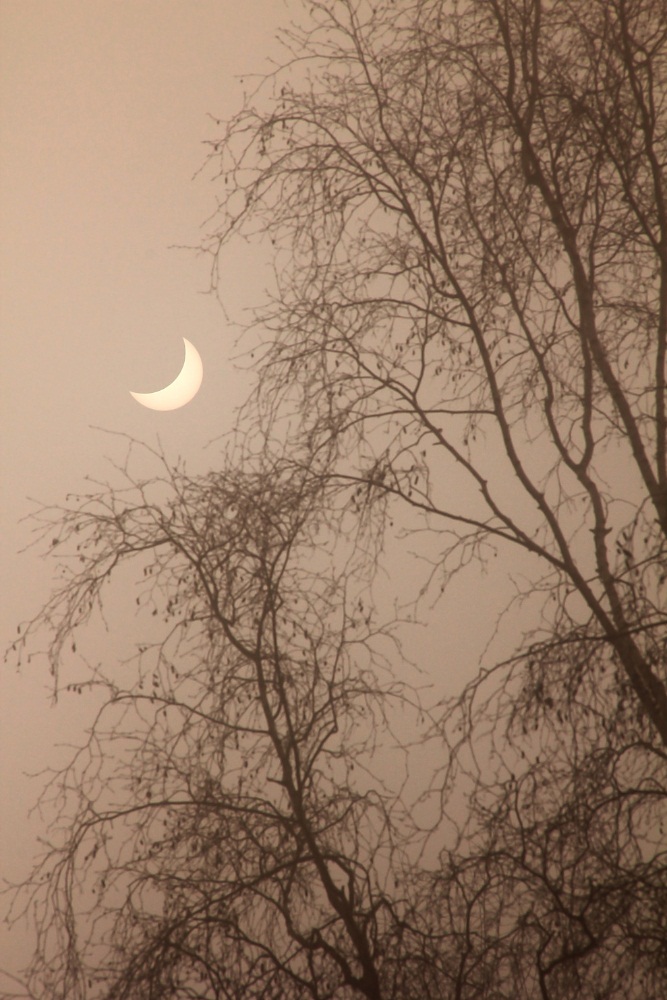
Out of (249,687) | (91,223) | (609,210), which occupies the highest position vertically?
(91,223)

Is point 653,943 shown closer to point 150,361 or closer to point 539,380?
point 539,380

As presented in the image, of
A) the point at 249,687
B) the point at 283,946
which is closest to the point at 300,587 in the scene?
the point at 249,687

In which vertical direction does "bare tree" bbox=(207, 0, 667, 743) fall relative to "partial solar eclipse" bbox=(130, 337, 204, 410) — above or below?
below

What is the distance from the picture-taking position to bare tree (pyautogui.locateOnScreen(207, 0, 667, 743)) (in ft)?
4.97

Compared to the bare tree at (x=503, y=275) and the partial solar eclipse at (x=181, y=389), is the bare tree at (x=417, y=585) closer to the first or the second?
the bare tree at (x=503, y=275)

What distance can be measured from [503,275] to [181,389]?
0.90 metres

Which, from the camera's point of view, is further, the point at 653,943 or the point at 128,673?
the point at 128,673

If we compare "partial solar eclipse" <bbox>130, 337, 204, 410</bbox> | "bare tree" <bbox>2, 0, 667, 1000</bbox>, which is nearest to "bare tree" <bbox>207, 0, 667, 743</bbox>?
"bare tree" <bbox>2, 0, 667, 1000</bbox>

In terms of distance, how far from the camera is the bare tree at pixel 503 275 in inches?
59.6

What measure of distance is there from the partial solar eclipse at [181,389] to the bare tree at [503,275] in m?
0.23

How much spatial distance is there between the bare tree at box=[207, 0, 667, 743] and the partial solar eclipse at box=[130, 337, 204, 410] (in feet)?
0.75

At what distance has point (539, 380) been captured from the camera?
1.84 meters

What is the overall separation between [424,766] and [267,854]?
358 mm

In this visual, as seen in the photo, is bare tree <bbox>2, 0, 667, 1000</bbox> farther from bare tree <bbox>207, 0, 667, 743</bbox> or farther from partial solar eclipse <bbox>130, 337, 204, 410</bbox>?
partial solar eclipse <bbox>130, 337, 204, 410</bbox>
